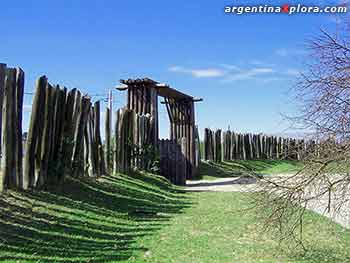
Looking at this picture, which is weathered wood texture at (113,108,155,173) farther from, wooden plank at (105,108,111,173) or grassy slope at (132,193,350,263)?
grassy slope at (132,193,350,263)

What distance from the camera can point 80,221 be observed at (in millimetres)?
7863

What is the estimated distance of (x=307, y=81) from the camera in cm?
595

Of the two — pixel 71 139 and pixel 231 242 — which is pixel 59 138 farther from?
pixel 231 242

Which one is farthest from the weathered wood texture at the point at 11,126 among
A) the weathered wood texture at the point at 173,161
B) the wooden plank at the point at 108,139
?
the weathered wood texture at the point at 173,161

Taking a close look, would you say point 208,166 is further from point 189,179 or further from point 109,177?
point 109,177

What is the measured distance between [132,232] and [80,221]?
2.72ft

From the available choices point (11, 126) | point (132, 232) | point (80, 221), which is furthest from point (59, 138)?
point (132, 232)

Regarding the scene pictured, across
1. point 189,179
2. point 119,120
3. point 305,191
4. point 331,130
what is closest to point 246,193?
point 305,191

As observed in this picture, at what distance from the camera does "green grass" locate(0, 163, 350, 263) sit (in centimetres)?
618

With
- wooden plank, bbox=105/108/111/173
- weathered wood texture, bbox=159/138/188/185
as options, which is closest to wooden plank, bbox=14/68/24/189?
wooden plank, bbox=105/108/111/173

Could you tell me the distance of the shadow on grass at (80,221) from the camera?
5973 millimetres

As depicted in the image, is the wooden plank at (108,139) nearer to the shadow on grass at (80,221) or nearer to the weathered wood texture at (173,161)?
the shadow on grass at (80,221)

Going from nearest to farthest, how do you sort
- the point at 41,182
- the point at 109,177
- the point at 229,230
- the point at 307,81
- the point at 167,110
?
the point at 307,81 → the point at 229,230 → the point at 41,182 → the point at 109,177 → the point at 167,110

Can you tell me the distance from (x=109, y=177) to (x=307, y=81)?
8.45m
